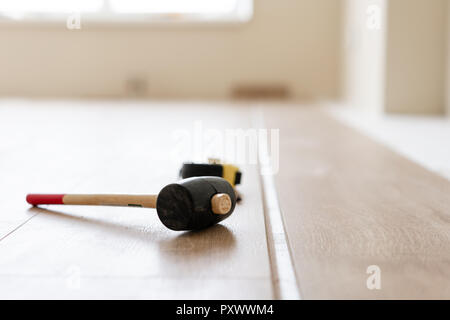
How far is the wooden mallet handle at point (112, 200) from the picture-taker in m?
1.07

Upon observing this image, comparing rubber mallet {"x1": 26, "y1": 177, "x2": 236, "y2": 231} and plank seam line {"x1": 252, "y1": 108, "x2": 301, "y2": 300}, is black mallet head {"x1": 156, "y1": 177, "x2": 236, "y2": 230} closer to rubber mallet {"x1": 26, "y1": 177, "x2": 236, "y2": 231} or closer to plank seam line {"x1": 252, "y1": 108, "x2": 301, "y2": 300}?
rubber mallet {"x1": 26, "y1": 177, "x2": 236, "y2": 231}

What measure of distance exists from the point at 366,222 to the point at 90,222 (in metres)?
0.56

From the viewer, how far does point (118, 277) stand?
0.86 meters

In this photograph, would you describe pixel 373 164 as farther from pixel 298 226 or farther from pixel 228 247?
pixel 228 247

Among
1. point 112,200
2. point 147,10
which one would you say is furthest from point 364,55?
point 112,200

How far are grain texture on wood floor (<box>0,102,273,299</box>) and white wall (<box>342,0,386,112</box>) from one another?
2.79 meters

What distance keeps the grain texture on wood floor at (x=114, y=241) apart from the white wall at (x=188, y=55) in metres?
4.07

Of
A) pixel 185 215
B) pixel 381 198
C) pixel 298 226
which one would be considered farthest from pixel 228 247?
pixel 381 198

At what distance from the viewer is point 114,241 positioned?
106 cm

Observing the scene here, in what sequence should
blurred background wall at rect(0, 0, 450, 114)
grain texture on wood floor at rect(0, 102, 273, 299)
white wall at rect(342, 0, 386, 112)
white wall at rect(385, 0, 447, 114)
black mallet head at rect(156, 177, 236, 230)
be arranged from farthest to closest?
1. blurred background wall at rect(0, 0, 450, 114)
2. white wall at rect(342, 0, 386, 112)
3. white wall at rect(385, 0, 447, 114)
4. black mallet head at rect(156, 177, 236, 230)
5. grain texture on wood floor at rect(0, 102, 273, 299)

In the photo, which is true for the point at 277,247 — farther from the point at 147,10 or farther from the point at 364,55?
the point at 147,10

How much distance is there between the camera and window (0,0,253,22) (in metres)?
6.27

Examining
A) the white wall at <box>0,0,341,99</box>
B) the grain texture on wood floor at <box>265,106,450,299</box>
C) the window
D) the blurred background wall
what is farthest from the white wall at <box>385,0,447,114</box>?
the grain texture on wood floor at <box>265,106,450,299</box>

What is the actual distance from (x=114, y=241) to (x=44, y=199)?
0.34 metres
